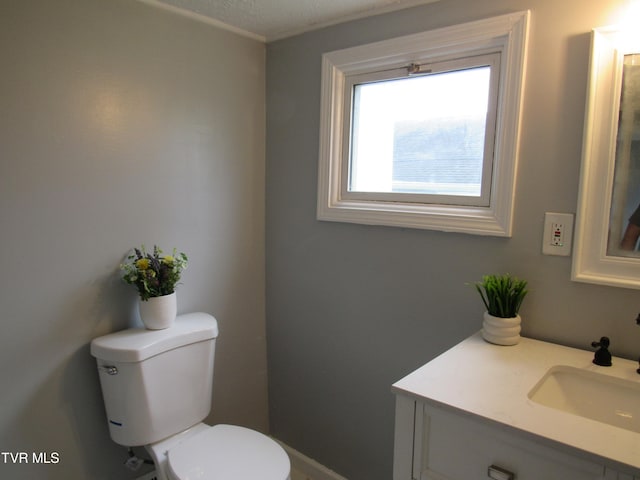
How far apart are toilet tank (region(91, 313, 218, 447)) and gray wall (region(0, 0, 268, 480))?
133 mm

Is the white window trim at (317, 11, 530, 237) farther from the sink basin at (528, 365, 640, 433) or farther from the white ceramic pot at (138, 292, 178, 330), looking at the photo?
the white ceramic pot at (138, 292, 178, 330)

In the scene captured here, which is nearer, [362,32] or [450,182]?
[450,182]

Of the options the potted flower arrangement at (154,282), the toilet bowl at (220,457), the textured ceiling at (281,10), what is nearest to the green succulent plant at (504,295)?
the toilet bowl at (220,457)

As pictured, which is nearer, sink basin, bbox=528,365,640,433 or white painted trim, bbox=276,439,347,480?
sink basin, bbox=528,365,640,433

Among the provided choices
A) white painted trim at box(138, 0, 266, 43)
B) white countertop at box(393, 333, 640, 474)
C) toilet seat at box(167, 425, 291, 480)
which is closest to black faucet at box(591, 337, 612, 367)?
white countertop at box(393, 333, 640, 474)

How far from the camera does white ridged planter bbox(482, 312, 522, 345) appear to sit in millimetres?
1285

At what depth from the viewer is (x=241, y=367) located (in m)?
2.09

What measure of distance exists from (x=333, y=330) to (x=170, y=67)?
1.27 metres

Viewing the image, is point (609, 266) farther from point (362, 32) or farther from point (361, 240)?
point (362, 32)

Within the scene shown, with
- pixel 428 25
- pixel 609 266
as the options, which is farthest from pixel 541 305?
pixel 428 25

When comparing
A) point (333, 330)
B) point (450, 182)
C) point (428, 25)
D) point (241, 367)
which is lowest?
point (241, 367)

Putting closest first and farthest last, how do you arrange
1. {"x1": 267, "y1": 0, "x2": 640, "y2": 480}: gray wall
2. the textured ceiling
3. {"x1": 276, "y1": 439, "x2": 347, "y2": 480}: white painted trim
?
{"x1": 267, "y1": 0, "x2": 640, "y2": 480}: gray wall < the textured ceiling < {"x1": 276, "y1": 439, "x2": 347, "y2": 480}: white painted trim

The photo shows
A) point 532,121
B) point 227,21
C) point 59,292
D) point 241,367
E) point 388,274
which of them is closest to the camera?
point 532,121

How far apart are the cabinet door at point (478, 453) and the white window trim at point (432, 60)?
0.66 metres
